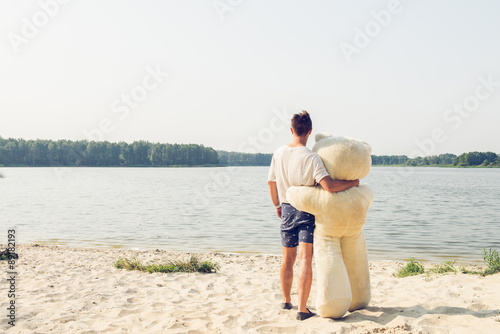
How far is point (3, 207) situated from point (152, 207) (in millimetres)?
8176

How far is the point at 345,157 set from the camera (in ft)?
13.7

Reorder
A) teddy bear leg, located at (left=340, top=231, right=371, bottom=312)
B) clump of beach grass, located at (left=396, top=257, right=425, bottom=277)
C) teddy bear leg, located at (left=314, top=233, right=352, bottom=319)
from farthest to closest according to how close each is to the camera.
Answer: clump of beach grass, located at (left=396, top=257, right=425, bottom=277), teddy bear leg, located at (left=340, top=231, right=371, bottom=312), teddy bear leg, located at (left=314, top=233, right=352, bottom=319)

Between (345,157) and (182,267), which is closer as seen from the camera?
(345,157)

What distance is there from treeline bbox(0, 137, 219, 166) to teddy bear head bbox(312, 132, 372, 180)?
98999 millimetres

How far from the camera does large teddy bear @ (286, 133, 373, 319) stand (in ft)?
13.7

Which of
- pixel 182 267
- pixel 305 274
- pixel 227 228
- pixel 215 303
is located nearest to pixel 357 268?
pixel 305 274

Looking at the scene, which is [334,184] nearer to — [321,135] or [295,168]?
[295,168]

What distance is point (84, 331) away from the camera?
4137mm

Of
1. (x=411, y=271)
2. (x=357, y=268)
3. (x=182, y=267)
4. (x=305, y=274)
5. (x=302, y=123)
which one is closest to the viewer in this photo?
(x=305, y=274)

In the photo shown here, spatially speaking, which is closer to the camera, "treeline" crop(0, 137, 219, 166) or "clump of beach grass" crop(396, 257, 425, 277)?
"clump of beach grass" crop(396, 257, 425, 277)

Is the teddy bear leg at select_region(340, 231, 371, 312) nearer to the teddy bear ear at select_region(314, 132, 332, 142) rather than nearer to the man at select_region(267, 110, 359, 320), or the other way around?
the man at select_region(267, 110, 359, 320)

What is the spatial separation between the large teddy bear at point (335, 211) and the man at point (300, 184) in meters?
0.09

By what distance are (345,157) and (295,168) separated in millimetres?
546

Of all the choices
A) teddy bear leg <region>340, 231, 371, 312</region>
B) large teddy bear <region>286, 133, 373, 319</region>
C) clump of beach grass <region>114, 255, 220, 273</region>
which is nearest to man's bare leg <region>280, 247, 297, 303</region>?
large teddy bear <region>286, 133, 373, 319</region>
